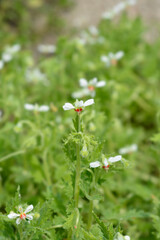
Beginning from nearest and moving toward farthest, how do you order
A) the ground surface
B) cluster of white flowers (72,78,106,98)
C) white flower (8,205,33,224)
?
1. white flower (8,205,33,224)
2. cluster of white flowers (72,78,106,98)
3. the ground surface

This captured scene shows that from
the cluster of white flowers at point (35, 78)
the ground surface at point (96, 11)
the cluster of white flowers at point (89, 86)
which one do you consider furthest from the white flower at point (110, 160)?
the ground surface at point (96, 11)

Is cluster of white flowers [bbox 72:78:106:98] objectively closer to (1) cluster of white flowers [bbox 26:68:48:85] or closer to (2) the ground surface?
(1) cluster of white flowers [bbox 26:68:48:85]

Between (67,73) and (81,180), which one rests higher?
(67,73)

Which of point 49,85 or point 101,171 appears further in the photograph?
point 49,85

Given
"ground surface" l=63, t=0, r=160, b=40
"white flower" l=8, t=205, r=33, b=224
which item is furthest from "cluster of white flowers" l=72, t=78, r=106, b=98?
"ground surface" l=63, t=0, r=160, b=40

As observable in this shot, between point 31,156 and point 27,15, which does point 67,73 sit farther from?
point 27,15

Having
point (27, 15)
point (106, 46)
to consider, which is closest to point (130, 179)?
point (106, 46)

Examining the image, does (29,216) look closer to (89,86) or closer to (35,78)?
(89,86)

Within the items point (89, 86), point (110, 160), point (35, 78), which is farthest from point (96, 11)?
point (110, 160)
